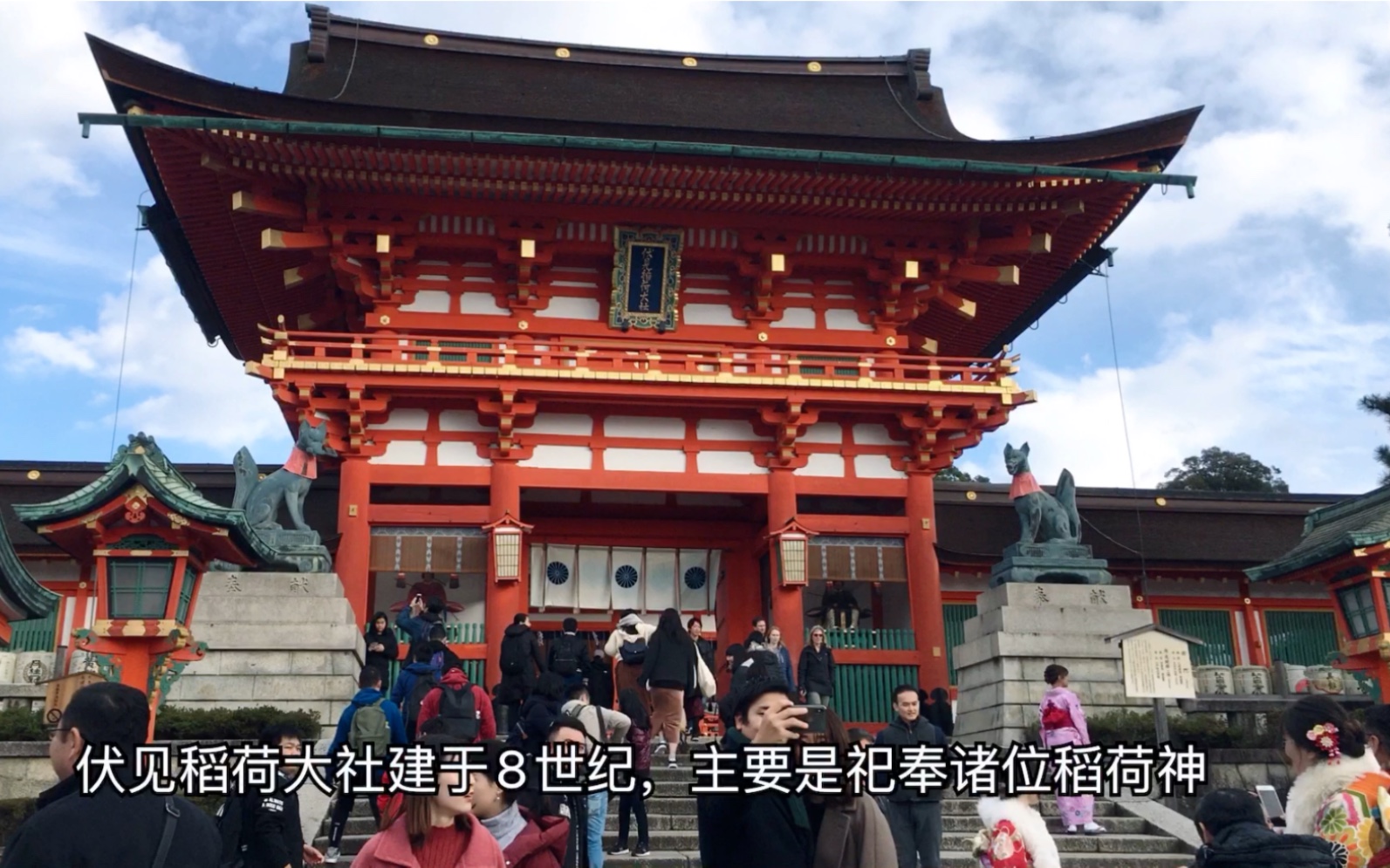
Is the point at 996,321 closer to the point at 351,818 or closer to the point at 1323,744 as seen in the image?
the point at 351,818

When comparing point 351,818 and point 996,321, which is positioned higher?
point 996,321

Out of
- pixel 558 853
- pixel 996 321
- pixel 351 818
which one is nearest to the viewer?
pixel 558 853

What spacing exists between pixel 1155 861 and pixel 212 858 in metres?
9.22

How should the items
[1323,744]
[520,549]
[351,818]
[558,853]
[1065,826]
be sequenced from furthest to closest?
[520,549] < [1065,826] < [351,818] < [558,853] < [1323,744]

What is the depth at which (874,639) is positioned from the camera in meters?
17.5

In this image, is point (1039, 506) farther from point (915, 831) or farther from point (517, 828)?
point (517, 828)

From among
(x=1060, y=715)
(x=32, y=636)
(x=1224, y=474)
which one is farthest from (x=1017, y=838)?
(x=1224, y=474)

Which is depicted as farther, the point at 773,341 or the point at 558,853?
the point at 773,341

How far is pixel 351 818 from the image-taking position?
10.8 m

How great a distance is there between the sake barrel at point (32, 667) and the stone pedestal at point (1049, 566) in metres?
11.5

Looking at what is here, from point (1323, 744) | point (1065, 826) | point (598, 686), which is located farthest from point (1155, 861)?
point (1323, 744)

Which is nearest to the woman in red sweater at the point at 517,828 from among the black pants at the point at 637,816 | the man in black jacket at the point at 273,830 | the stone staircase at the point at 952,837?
the man in black jacket at the point at 273,830

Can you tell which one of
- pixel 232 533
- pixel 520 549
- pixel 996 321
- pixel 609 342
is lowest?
pixel 232 533

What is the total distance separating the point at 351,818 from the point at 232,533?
9.09 feet
